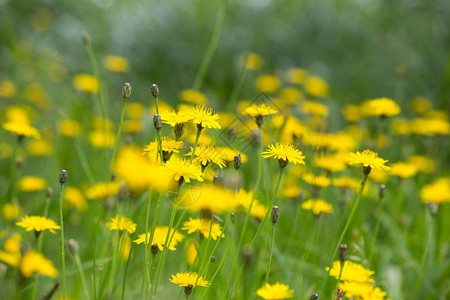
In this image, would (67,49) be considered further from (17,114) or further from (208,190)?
(208,190)

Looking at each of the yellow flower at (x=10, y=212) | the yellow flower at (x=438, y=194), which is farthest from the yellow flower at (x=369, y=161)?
the yellow flower at (x=10, y=212)

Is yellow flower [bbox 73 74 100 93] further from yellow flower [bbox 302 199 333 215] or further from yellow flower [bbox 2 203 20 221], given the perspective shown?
yellow flower [bbox 302 199 333 215]

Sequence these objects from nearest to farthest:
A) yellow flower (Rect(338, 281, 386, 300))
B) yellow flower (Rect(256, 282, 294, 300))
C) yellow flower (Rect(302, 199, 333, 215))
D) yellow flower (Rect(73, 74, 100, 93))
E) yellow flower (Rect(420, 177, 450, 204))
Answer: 1. yellow flower (Rect(256, 282, 294, 300))
2. yellow flower (Rect(338, 281, 386, 300))
3. yellow flower (Rect(302, 199, 333, 215))
4. yellow flower (Rect(420, 177, 450, 204))
5. yellow flower (Rect(73, 74, 100, 93))

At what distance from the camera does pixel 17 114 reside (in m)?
2.70

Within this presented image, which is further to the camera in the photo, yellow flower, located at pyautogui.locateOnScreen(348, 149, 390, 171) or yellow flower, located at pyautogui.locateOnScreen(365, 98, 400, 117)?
yellow flower, located at pyautogui.locateOnScreen(365, 98, 400, 117)

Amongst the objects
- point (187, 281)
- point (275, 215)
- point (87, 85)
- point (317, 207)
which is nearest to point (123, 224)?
point (187, 281)

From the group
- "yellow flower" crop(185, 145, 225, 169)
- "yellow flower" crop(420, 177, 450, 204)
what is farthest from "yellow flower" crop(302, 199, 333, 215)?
"yellow flower" crop(185, 145, 225, 169)

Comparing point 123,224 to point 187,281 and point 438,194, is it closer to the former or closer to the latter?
point 187,281

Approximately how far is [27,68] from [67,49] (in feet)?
3.30

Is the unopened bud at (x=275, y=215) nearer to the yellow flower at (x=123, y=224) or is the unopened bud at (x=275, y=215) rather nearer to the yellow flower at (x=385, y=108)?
the yellow flower at (x=123, y=224)

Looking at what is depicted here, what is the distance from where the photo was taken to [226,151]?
152cm

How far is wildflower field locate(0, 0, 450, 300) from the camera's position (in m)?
1.24

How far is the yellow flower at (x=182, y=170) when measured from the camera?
1.08 meters

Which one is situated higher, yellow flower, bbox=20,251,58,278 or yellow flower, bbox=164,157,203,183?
yellow flower, bbox=164,157,203,183
